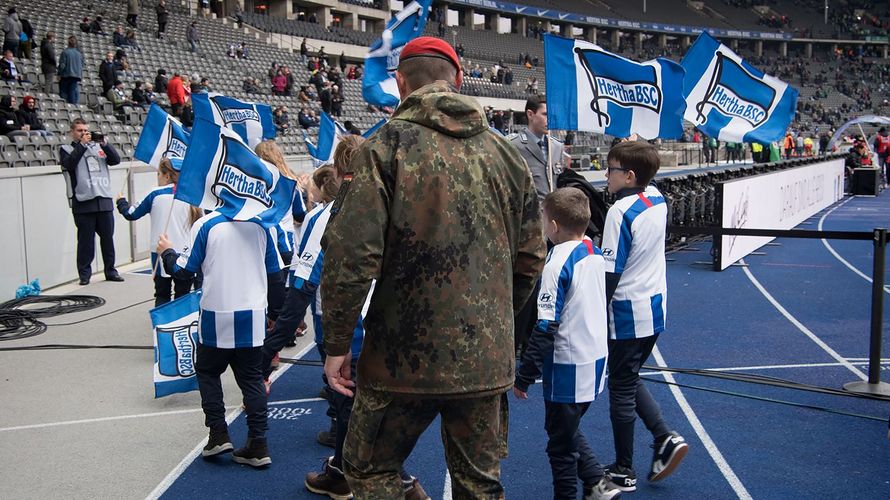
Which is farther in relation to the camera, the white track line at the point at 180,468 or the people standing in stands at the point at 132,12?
the people standing in stands at the point at 132,12

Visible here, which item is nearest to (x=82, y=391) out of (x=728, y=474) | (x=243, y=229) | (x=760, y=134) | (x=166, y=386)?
(x=166, y=386)

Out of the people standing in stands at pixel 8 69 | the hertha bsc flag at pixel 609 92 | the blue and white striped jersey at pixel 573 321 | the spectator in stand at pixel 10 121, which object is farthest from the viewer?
the people standing in stands at pixel 8 69

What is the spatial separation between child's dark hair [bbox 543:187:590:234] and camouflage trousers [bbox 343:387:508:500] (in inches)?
52.5

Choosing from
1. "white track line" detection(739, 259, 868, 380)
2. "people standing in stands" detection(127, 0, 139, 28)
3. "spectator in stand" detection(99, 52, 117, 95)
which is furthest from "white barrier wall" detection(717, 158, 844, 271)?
"people standing in stands" detection(127, 0, 139, 28)

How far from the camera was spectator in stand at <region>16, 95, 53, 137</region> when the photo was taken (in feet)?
49.4

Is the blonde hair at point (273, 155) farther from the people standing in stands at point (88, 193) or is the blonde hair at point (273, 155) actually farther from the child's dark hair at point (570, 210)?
the people standing in stands at point (88, 193)

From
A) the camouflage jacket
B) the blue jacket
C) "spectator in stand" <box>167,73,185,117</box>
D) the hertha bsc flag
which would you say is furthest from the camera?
"spectator in stand" <box>167,73,185,117</box>

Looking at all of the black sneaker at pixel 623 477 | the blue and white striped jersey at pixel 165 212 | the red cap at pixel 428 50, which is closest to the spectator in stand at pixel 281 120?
the blue and white striped jersey at pixel 165 212

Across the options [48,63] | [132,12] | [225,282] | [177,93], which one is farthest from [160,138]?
[132,12]

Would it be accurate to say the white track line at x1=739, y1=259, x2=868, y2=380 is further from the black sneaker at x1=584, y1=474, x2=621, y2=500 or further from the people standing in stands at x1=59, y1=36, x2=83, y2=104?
the people standing in stands at x1=59, y1=36, x2=83, y2=104

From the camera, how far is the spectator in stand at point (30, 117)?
1506 centimetres

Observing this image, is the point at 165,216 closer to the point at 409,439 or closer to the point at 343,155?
the point at 343,155

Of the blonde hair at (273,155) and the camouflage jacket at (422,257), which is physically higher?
the blonde hair at (273,155)

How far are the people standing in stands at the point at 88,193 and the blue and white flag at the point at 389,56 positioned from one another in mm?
4212
